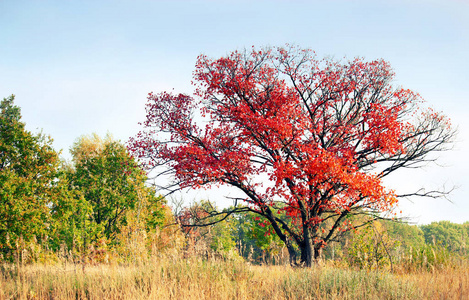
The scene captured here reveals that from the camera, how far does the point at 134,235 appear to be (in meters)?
8.00

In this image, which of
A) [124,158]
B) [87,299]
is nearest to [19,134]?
[124,158]

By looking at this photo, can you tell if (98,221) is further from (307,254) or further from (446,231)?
(446,231)

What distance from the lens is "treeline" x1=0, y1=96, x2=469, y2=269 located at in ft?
29.4

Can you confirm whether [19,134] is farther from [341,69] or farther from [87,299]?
[341,69]

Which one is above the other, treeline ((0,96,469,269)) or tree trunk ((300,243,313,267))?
treeline ((0,96,469,269))

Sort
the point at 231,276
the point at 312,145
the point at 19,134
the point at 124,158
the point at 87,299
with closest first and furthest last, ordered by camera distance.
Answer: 1. the point at 87,299
2. the point at 231,276
3. the point at 312,145
4. the point at 19,134
5. the point at 124,158

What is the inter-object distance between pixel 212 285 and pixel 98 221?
2591cm

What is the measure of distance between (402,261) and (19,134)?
2237cm

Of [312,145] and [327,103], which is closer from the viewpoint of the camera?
[312,145]

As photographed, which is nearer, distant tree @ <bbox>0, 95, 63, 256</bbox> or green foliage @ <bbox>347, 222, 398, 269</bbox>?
green foliage @ <bbox>347, 222, 398, 269</bbox>

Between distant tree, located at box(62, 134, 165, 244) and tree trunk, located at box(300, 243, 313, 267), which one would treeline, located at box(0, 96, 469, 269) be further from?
tree trunk, located at box(300, 243, 313, 267)

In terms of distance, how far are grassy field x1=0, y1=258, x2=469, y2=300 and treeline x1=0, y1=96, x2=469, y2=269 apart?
42 centimetres

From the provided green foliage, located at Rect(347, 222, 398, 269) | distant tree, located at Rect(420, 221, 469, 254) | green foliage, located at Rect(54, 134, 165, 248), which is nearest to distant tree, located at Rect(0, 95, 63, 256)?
green foliage, located at Rect(54, 134, 165, 248)

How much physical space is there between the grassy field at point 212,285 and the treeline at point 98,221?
0.42m
